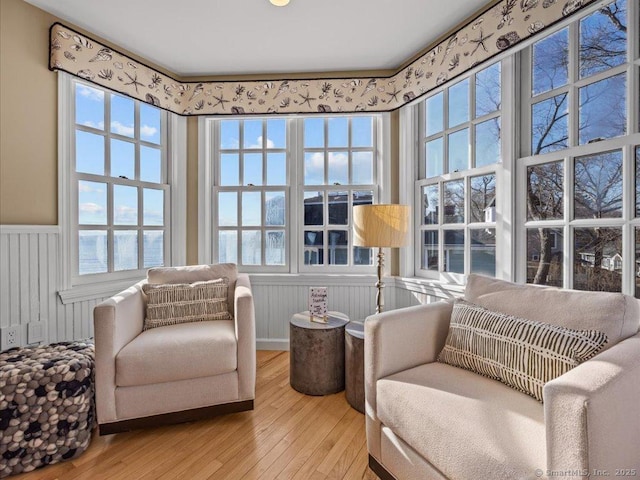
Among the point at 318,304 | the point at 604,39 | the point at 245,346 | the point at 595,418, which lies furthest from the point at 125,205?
the point at 604,39

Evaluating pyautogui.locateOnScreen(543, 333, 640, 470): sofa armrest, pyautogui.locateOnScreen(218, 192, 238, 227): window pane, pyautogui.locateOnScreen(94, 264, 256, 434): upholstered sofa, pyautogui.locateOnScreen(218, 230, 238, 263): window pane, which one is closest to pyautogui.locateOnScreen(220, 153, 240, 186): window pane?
pyautogui.locateOnScreen(218, 192, 238, 227): window pane

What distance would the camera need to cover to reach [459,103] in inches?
90.1

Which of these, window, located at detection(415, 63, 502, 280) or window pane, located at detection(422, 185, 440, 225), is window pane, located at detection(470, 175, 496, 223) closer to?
window, located at detection(415, 63, 502, 280)

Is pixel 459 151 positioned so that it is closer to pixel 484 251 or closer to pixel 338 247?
pixel 484 251

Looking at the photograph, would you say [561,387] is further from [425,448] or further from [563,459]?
[425,448]

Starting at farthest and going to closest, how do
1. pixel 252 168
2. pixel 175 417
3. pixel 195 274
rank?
pixel 252 168, pixel 195 274, pixel 175 417

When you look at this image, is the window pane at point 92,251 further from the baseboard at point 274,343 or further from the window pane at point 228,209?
the baseboard at point 274,343

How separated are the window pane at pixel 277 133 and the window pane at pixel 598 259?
2248mm

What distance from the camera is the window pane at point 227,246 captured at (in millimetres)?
2854

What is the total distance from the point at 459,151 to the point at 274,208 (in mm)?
1586

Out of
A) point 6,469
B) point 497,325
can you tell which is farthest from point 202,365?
point 497,325

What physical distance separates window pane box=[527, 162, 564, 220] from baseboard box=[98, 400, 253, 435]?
200 centimetres

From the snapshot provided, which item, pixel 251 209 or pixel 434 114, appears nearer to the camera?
pixel 434 114

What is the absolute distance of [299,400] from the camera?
195 cm
